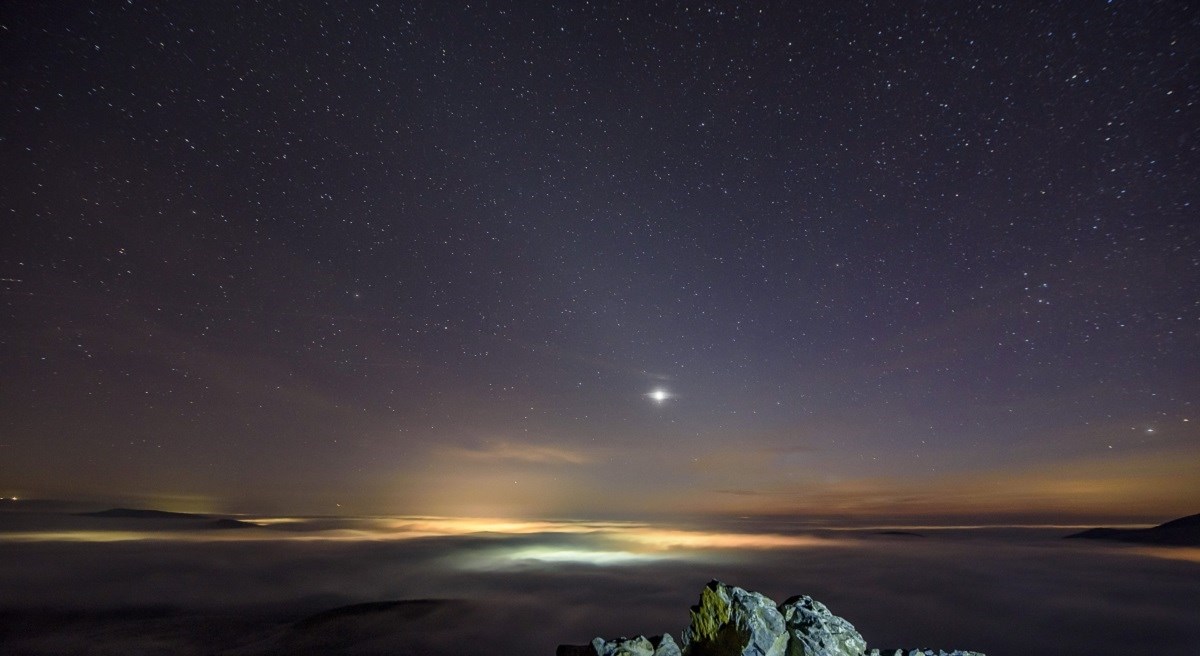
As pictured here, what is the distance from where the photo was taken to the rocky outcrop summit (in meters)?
16.9

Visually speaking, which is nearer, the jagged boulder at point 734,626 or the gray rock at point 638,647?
the jagged boulder at point 734,626

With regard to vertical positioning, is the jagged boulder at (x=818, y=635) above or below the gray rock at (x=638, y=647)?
above

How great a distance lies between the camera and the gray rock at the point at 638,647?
18.1m

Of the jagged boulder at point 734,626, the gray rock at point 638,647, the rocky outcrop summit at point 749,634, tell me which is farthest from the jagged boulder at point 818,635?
the gray rock at point 638,647

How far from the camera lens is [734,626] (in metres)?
17.5

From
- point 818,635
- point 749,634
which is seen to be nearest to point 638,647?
point 749,634

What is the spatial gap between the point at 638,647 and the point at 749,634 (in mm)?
4227

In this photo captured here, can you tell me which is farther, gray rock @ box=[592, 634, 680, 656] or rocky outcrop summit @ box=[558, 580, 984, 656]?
gray rock @ box=[592, 634, 680, 656]

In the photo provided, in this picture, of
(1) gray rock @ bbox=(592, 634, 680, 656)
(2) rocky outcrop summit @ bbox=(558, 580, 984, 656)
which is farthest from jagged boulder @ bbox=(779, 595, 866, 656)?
(1) gray rock @ bbox=(592, 634, 680, 656)

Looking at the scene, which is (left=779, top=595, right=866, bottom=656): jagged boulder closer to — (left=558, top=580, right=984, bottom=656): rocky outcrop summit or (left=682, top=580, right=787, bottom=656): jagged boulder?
(left=558, top=580, right=984, bottom=656): rocky outcrop summit

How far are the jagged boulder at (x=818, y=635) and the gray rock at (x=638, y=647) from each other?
4284 mm

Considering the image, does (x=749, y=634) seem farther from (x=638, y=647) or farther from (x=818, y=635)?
(x=638, y=647)

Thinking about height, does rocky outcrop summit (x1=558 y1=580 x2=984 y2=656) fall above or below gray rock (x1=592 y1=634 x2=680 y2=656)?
above

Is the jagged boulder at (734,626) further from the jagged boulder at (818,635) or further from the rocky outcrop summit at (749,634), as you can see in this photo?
the jagged boulder at (818,635)
